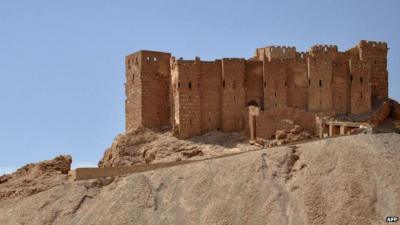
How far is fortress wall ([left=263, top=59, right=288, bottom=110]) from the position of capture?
5069 cm

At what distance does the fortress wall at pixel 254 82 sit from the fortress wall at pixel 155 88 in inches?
186

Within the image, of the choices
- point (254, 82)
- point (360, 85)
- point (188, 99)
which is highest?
point (254, 82)

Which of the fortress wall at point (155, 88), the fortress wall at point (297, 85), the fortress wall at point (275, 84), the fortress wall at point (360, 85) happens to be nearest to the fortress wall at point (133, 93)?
the fortress wall at point (155, 88)

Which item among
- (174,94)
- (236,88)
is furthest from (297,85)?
(174,94)

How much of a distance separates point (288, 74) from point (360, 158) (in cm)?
1824

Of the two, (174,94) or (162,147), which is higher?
(174,94)

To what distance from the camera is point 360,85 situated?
52031 mm

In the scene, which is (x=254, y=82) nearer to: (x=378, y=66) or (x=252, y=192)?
(x=378, y=66)

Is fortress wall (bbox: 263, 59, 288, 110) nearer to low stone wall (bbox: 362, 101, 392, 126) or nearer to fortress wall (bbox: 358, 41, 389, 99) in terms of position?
low stone wall (bbox: 362, 101, 392, 126)

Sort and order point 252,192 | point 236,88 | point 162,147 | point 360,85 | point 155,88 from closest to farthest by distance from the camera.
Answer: point 252,192 < point 162,147 < point 236,88 < point 155,88 < point 360,85

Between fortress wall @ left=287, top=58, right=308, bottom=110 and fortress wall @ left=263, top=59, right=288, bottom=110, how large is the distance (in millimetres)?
305

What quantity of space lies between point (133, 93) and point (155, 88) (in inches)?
53.5

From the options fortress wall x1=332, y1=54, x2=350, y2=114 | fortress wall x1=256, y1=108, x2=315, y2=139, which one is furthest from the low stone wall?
fortress wall x1=256, y1=108, x2=315, y2=139

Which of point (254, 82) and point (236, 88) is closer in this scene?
point (236, 88)
